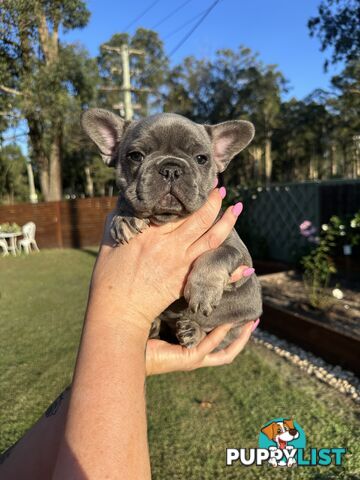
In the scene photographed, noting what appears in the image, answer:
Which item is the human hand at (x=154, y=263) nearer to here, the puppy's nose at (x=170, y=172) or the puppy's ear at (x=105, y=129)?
the puppy's nose at (x=170, y=172)

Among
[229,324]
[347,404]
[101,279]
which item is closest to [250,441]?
[347,404]

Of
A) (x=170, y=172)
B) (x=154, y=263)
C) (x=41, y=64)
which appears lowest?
(x=154, y=263)

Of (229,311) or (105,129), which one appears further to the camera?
(105,129)

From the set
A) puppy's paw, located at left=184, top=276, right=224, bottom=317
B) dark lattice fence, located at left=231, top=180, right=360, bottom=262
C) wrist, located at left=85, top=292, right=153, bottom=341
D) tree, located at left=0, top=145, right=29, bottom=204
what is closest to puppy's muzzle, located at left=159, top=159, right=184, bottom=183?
puppy's paw, located at left=184, top=276, right=224, bottom=317

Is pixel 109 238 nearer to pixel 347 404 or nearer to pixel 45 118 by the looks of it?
pixel 347 404

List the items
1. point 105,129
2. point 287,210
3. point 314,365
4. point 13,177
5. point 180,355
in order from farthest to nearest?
point 13,177 → point 287,210 → point 314,365 → point 105,129 → point 180,355

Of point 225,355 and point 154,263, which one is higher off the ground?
point 154,263

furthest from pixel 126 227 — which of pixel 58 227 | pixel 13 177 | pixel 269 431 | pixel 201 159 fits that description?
pixel 13 177

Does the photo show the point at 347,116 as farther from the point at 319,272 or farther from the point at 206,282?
the point at 206,282

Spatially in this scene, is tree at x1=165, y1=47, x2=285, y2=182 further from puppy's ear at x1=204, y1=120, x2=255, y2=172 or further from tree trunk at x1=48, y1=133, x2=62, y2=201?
puppy's ear at x1=204, y1=120, x2=255, y2=172
